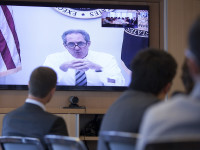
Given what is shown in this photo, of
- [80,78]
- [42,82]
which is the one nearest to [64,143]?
[42,82]

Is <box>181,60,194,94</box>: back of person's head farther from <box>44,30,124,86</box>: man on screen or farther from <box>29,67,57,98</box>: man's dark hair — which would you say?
<box>44,30,124,86</box>: man on screen

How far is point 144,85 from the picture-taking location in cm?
214

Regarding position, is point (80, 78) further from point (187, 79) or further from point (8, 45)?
point (187, 79)

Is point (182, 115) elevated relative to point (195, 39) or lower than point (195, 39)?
lower

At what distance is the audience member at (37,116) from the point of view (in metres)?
2.44

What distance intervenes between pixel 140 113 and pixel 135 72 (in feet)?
0.94

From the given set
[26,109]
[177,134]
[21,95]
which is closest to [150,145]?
[177,134]

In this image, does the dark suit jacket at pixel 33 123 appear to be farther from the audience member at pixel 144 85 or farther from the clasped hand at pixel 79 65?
the clasped hand at pixel 79 65

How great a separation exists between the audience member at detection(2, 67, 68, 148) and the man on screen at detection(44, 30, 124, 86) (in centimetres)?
271

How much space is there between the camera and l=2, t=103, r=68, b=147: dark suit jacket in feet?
7.98

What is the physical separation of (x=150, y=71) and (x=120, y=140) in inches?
21.0

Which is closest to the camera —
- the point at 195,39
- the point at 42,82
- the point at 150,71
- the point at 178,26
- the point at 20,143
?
the point at 195,39

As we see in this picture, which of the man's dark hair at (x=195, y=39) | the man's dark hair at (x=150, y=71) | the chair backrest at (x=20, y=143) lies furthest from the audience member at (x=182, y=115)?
the chair backrest at (x=20, y=143)

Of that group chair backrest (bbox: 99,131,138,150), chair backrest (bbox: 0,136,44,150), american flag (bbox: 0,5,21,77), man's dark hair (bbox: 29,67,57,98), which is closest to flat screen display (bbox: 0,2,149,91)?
american flag (bbox: 0,5,21,77)
